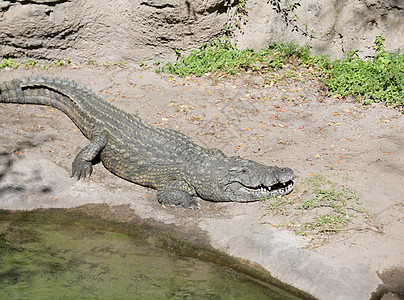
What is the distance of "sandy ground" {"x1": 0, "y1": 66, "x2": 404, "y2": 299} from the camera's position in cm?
498

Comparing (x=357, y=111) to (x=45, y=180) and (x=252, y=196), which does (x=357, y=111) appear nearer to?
(x=252, y=196)

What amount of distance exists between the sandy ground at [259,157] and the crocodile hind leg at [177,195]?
123mm

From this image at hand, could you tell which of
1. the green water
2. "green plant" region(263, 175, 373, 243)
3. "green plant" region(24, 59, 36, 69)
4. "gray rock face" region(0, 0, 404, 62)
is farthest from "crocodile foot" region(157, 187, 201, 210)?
"green plant" region(24, 59, 36, 69)

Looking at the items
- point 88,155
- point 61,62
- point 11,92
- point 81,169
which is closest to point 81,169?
point 81,169

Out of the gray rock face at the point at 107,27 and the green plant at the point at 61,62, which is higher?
the gray rock face at the point at 107,27

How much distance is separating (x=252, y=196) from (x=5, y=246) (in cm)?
315

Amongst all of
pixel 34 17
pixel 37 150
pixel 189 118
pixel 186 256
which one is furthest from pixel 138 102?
pixel 186 256

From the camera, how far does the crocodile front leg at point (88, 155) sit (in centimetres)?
687

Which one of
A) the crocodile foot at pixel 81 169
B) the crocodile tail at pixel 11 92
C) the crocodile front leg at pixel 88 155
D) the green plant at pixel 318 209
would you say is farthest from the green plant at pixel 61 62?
the green plant at pixel 318 209

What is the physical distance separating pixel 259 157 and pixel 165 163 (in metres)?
1.51

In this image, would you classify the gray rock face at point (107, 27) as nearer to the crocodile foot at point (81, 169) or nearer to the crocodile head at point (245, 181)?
the crocodile foot at point (81, 169)

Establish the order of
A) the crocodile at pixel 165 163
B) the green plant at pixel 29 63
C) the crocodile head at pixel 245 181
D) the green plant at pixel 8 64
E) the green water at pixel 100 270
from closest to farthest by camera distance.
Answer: the green water at pixel 100 270
the crocodile head at pixel 245 181
the crocodile at pixel 165 163
the green plant at pixel 8 64
the green plant at pixel 29 63

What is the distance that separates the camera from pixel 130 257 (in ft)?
17.9

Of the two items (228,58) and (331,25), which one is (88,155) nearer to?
(228,58)
